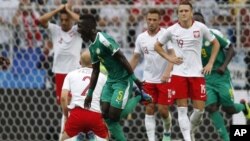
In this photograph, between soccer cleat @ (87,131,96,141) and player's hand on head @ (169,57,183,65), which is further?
player's hand on head @ (169,57,183,65)

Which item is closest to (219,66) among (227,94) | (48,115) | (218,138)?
(227,94)

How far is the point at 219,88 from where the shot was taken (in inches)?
583

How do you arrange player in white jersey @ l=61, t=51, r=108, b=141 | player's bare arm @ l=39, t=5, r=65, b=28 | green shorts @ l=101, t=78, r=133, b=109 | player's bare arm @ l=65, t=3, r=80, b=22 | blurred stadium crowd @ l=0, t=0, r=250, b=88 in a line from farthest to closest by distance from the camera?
1. blurred stadium crowd @ l=0, t=0, r=250, b=88
2. player's bare arm @ l=39, t=5, r=65, b=28
3. player's bare arm @ l=65, t=3, r=80, b=22
4. green shorts @ l=101, t=78, r=133, b=109
5. player in white jersey @ l=61, t=51, r=108, b=141

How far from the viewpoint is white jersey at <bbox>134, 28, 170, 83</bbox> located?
14930mm

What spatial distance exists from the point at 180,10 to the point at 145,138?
2943 mm

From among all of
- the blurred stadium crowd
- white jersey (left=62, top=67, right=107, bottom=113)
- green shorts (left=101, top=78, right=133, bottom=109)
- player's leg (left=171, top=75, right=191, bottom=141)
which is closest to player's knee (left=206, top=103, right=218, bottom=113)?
player's leg (left=171, top=75, right=191, bottom=141)

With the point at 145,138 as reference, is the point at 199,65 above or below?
above

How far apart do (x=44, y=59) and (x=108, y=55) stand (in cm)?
324

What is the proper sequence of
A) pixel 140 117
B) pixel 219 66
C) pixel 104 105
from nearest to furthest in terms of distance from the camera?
pixel 104 105
pixel 219 66
pixel 140 117

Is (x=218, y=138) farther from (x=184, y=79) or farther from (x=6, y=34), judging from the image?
(x=6, y=34)

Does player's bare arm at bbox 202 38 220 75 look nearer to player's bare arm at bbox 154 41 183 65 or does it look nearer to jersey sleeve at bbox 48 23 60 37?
player's bare arm at bbox 154 41 183 65

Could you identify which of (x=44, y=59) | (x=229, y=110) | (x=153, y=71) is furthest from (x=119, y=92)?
(x=44, y=59)

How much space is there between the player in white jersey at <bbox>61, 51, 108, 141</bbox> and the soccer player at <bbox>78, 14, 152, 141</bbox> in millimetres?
175

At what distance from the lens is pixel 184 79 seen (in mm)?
14164
